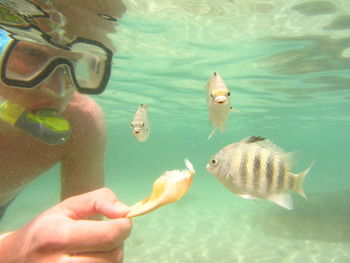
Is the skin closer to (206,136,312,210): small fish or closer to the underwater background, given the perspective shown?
(206,136,312,210): small fish

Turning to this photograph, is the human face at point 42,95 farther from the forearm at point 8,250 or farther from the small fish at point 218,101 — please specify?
the small fish at point 218,101

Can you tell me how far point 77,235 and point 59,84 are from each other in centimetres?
309

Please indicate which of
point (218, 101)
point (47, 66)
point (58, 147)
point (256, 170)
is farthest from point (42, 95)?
point (256, 170)

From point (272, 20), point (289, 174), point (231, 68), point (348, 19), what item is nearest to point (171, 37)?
point (272, 20)

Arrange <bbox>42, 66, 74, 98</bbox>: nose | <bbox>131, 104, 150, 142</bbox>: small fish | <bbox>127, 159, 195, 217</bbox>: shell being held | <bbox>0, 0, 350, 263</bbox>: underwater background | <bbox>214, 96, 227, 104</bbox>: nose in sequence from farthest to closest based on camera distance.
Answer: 1. <bbox>0, 0, 350, 263</bbox>: underwater background
2. <bbox>42, 66, 74, 98</bbox>: nose
3. <bbox>131, 104, 150, 142</bbox>: small fish
4. <bbox>214, 96, 227, 104</bbox>: nose
5. <bbox>127, 159, 195, 217</bbox>: shell being held

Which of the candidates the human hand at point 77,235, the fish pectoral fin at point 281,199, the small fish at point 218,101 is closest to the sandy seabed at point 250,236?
the fish pectoral fin at point 281,199

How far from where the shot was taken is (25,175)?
177 inches

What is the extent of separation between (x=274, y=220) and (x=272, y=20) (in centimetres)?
1076

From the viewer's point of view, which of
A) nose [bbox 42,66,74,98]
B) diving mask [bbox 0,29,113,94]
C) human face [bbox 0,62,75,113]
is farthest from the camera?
nose [bbox 42,66,74,98]

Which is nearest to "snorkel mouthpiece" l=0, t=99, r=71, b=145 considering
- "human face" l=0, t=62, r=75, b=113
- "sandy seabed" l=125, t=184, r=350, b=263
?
"human face" l=0, t=62, r=75, b=113

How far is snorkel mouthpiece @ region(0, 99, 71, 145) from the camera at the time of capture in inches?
136

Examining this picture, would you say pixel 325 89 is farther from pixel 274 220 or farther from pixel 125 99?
pixel 125 99

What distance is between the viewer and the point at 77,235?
5.56 feet

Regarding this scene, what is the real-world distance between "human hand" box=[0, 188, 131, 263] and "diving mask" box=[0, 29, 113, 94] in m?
2.59
